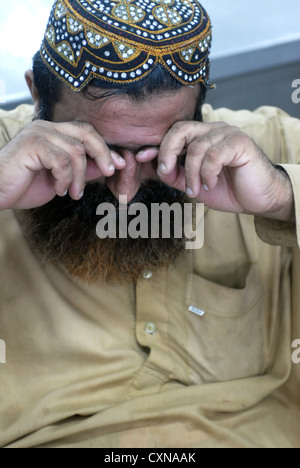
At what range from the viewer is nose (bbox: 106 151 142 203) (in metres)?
1.34

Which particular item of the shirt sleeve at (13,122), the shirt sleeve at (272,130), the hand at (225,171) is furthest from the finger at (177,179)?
the shirt sleeve at (13,122)

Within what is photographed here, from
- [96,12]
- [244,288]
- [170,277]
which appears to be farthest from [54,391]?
[96,12]

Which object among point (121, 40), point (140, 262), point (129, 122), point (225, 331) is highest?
point (121, 40)

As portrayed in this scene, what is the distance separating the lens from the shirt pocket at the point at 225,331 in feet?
5.12

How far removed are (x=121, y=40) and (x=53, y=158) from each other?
0.32 meters

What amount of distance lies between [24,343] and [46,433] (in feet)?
0.76

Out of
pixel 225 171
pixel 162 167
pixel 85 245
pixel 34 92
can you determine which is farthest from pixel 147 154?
pixel 34 92

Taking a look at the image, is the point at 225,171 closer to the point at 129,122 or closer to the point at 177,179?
the point at 177,179

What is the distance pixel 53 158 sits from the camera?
117cm

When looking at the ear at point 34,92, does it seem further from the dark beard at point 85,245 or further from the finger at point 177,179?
the finger at point 177,179

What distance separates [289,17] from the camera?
2.56 meters

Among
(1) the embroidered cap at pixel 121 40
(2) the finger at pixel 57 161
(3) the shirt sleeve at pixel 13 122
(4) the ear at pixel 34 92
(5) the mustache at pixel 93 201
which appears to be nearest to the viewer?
(2) the finger at pixel 57 161

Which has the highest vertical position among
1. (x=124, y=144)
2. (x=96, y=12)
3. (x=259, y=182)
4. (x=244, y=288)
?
(x=96, y=12)
